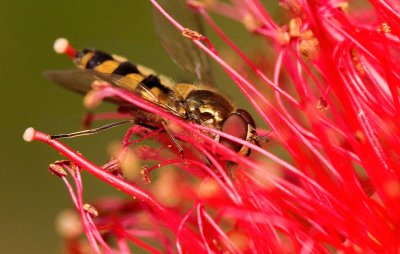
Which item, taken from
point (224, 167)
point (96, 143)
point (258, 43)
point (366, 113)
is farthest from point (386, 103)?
point (96, 143)

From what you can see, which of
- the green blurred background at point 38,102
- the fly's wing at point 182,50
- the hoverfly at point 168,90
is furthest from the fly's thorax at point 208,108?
the green blurred background at point 38,102

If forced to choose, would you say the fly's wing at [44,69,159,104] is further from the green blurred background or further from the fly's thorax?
the green blurred background

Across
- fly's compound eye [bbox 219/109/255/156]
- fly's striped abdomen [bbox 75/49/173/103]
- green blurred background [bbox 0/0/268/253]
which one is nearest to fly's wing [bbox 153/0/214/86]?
fly's striped abdomen [bbox 75/49/173/103]

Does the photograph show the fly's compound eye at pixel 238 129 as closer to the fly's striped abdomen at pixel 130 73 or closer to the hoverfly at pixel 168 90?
the hoverfly at pixel 168 90

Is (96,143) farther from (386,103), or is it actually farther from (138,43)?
(386,103)

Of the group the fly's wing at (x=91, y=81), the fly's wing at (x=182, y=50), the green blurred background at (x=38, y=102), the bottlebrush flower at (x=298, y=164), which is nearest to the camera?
the bottlebrush flower at (x=298, y=164)

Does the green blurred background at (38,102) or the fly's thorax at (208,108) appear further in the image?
the green blurred background at (38,102)

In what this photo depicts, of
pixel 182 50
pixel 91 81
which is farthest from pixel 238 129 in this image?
pixel 182 50
